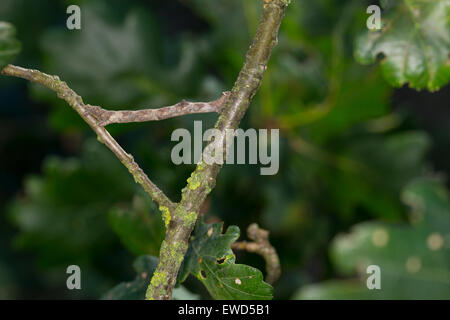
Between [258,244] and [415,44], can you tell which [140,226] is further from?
[415,44]

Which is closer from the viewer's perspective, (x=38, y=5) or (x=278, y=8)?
(x=278, y=8)

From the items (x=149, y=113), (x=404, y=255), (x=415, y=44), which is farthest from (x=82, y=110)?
(x=404, y=255)

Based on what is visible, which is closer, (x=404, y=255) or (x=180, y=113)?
(x=180, y=113)

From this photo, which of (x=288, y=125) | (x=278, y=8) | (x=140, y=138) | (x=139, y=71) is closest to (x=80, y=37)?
(x=139, y=71)

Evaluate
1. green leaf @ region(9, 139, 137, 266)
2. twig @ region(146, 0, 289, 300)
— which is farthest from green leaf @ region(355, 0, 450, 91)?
green leaf @ region(9, 139, 137, 266)

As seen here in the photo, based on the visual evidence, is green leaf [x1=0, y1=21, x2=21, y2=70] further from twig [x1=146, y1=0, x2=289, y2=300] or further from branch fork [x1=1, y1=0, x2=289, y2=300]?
twig [x1=146, y1=0, x2=289, y2=300]
